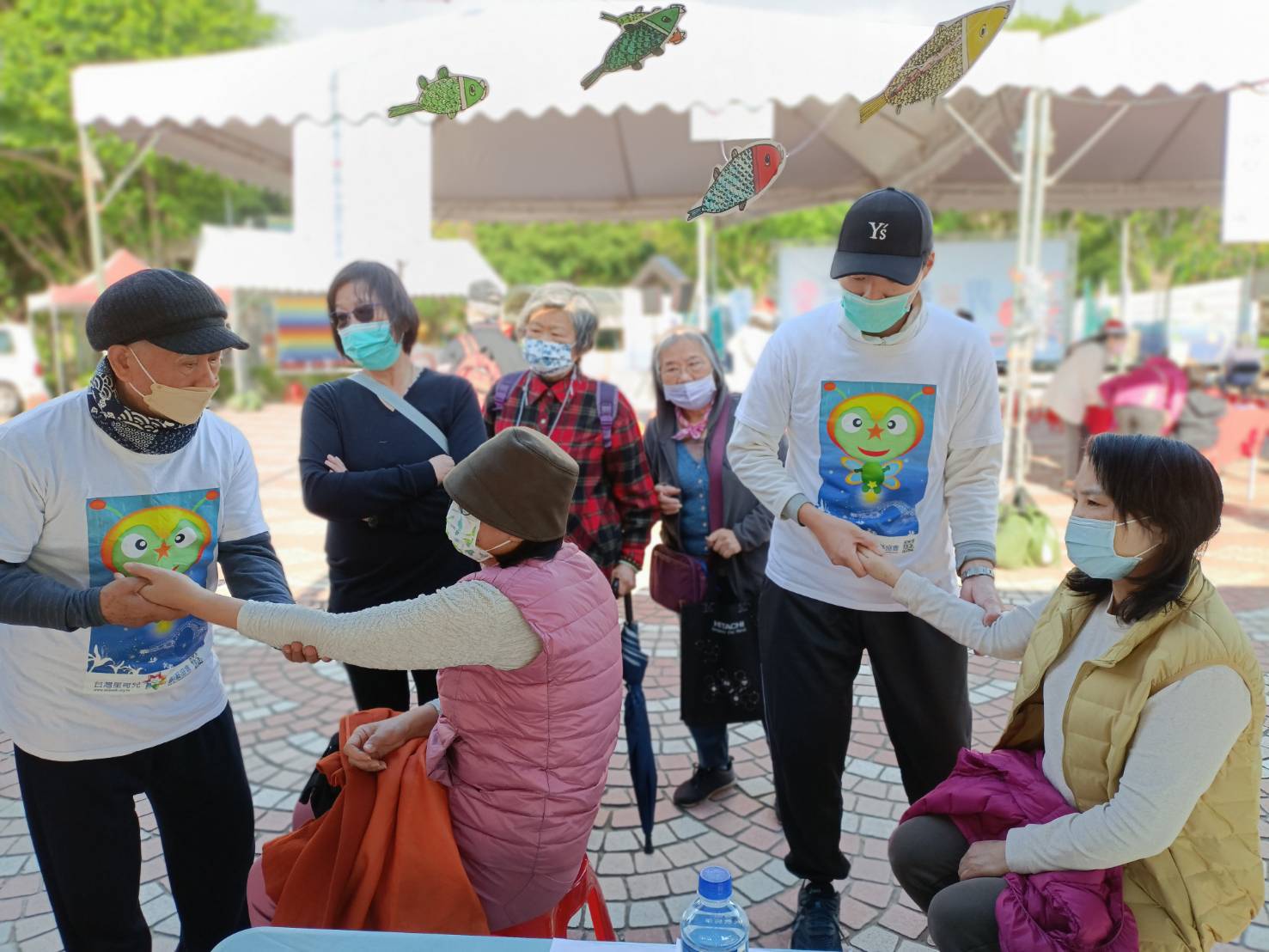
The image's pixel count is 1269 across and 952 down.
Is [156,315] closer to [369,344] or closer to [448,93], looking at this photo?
[448,93]

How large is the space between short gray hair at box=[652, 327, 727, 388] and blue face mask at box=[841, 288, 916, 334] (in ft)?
3.61

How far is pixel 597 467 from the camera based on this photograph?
309cm

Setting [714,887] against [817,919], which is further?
[817,919]

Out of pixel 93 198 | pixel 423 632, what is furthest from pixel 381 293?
pixel 93 198

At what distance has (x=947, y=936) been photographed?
1771mm

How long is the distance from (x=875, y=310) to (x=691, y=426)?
3.93ft

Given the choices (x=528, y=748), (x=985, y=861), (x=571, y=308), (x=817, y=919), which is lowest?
(x=817, y=919)

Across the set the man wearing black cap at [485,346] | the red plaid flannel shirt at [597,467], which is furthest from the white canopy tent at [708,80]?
the red plaid flannel shirt at [597,467]

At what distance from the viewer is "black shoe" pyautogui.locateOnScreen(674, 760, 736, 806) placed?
11.0 ft

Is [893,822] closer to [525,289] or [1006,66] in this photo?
[525,289]

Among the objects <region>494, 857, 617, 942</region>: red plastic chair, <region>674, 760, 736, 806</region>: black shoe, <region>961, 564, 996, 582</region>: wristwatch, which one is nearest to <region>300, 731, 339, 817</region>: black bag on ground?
<region>494, 857, 617, 942</region>: red plastic chair

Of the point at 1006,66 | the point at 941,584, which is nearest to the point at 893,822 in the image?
the point at 941,584

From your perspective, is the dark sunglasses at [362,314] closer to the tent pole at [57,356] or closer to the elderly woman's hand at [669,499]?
the elderly woman's hand at [669,499]

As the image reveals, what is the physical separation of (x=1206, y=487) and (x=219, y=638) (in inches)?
201
